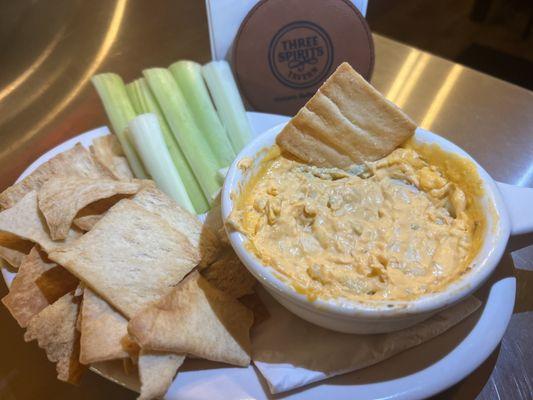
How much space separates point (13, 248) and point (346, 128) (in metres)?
1.04

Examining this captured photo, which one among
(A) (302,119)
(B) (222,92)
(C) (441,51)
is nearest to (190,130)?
(B) (222,92)

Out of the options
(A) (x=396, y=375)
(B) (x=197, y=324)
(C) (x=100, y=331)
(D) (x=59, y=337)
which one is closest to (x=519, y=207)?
(A) (x=396, y=375)

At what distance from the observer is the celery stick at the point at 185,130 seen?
72.4 inches

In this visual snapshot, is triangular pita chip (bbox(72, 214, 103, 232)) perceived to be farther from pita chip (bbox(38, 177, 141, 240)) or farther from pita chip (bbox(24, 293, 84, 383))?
pita chip (bbox(24, 293, 84, 383))

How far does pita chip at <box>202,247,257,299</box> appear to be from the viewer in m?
1.44

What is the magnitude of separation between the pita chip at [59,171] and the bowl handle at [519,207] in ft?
4.00

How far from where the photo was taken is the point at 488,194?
4.41 ft

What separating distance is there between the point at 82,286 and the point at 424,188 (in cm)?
96

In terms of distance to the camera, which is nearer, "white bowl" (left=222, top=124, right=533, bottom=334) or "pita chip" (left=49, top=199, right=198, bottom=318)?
"white bowl" (left=222, top=124, right=533, bottom=334)

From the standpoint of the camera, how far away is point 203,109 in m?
1.93

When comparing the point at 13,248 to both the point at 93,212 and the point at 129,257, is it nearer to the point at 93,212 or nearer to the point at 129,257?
the point at 93,212

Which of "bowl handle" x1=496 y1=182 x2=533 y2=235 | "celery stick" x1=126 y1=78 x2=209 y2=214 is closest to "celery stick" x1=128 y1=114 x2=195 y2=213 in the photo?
"celery stick" x1=126 y1=78 x2=209 y2=214

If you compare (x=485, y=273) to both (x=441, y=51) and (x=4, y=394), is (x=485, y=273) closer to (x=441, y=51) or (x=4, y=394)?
(x=4, y=394)

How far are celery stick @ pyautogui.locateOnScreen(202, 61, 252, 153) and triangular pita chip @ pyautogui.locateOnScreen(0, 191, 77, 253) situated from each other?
706mm
